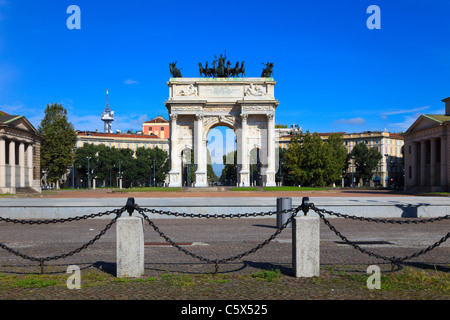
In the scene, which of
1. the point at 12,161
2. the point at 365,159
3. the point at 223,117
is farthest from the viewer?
the point at 365,159

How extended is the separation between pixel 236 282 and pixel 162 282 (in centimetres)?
129

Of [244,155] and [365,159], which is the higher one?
[365,159]

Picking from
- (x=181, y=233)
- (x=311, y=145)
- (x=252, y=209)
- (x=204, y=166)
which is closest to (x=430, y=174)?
(x=311, y=145)

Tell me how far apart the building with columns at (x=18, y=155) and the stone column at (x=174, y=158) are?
19.8 metres

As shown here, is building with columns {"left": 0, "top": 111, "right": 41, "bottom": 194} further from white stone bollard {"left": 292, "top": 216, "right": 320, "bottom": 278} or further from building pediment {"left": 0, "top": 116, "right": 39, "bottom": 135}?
white stone bollard {"left": 292, "top": 216, "right": 320, "bottom": 278}

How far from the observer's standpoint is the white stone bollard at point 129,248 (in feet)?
25.2

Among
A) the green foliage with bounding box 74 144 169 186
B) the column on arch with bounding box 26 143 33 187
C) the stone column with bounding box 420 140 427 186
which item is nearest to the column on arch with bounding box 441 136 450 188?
the stone column with bounding box 420 140 427 186

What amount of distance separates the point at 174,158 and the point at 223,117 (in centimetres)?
1008

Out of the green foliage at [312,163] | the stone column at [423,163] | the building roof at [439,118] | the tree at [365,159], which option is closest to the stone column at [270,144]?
the green foliage at [312,163]

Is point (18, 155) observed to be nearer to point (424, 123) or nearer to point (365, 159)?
point (424, 123)

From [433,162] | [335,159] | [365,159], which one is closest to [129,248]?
[433,162]

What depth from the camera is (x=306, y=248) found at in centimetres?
769

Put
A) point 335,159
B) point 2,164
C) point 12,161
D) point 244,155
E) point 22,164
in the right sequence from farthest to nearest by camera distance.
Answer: point 335,159 < point 244,155 < point 22,164 < point 12,161 < point 2,164

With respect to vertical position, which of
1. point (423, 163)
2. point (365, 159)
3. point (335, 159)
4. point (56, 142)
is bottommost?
point (423, 163)
